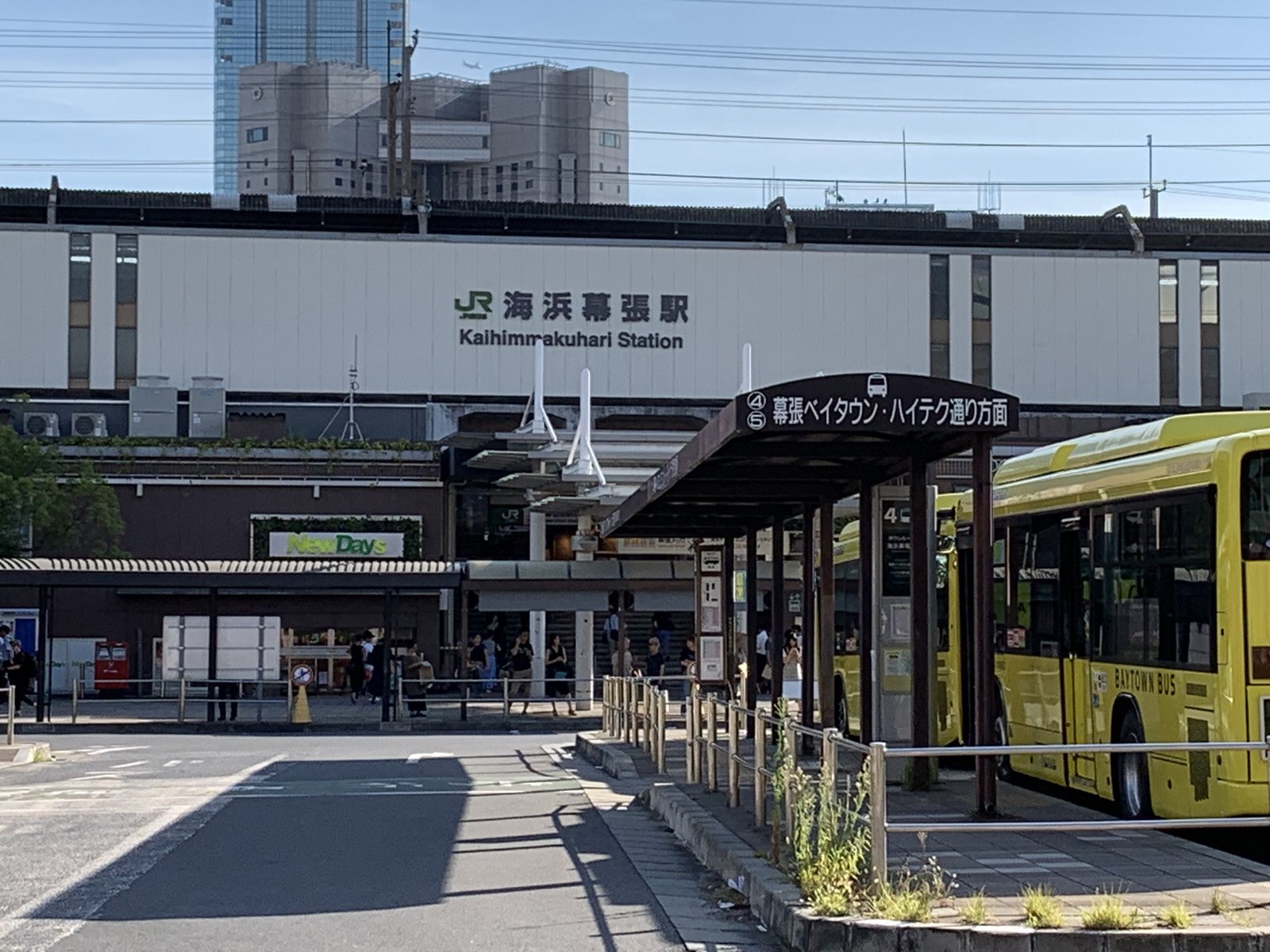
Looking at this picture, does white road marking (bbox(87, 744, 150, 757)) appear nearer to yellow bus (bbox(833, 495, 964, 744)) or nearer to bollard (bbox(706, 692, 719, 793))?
yellow bus (bbox(833, 495, 964, 744))

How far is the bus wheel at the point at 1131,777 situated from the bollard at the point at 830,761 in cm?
385

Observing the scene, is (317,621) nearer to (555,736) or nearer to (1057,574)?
(555,736)

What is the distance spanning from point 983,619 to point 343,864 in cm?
520

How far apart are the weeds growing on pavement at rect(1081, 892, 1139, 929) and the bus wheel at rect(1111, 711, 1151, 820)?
465 centimetres

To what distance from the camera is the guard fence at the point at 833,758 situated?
9.80 meters

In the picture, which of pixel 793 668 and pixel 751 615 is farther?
pixel 793 668

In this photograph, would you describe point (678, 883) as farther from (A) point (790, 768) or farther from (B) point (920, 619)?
(B) point (920, 619)

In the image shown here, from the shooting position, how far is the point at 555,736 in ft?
105

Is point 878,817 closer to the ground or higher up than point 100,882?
higher up

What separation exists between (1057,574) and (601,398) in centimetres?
4551

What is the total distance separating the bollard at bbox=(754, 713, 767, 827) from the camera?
12.9 metres

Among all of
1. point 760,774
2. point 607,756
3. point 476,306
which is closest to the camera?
point 760,774

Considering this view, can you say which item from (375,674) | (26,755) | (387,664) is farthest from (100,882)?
(375,674)

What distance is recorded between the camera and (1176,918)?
8828 millimetres
